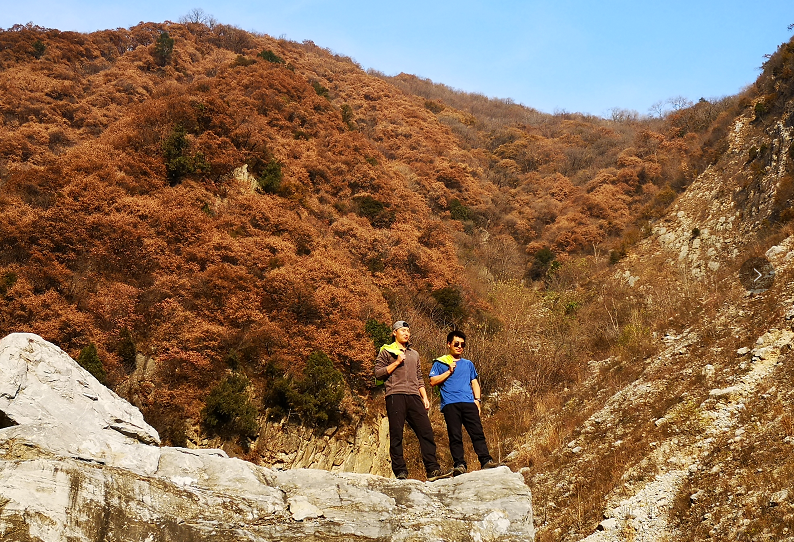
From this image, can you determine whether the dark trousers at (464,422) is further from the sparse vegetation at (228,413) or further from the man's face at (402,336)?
the sparse vegetation at (228,413)

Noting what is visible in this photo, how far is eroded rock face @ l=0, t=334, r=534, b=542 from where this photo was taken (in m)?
3.74

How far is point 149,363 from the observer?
40.0 feet

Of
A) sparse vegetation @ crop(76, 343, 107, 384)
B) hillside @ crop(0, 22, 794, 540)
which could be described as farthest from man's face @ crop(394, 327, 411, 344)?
sparse vegetation @ crop(76, 343, 107, 384)

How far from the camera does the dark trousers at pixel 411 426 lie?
19.7 ft

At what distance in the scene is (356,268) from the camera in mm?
18141

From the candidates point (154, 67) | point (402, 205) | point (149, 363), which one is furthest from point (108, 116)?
point (149, 363)

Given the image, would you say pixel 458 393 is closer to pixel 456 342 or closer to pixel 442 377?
pixel 442 377

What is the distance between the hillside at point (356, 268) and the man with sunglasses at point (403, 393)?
3512mm

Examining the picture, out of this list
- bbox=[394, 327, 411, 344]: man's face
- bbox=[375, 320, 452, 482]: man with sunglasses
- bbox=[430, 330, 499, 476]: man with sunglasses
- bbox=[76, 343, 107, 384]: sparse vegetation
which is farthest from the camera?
bbox=[76, 343, 107, 384]: sparse vegetation

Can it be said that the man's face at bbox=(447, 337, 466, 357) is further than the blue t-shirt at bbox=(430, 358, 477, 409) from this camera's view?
Yes

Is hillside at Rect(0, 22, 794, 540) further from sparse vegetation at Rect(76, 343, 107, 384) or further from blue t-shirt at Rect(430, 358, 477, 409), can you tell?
blue t-shirt at Rect(430, 358, 477, 409)

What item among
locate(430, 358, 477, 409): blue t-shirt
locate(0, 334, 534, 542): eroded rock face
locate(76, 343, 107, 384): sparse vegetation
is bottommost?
locate(76, 343, 107, 384): sparse vegetation

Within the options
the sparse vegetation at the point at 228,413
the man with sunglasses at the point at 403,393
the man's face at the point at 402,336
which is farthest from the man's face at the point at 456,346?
the sparse vegetation at the point at 228,413

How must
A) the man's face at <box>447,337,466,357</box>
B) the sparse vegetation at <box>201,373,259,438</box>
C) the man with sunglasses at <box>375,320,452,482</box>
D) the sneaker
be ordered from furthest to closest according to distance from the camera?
the sparse vegetation at <box>201,373,259,438</box> → the man's face at <box>447,337,466,357</box> → the man with sunglasses at <box>375,320,452,482</box> → the sneaker
